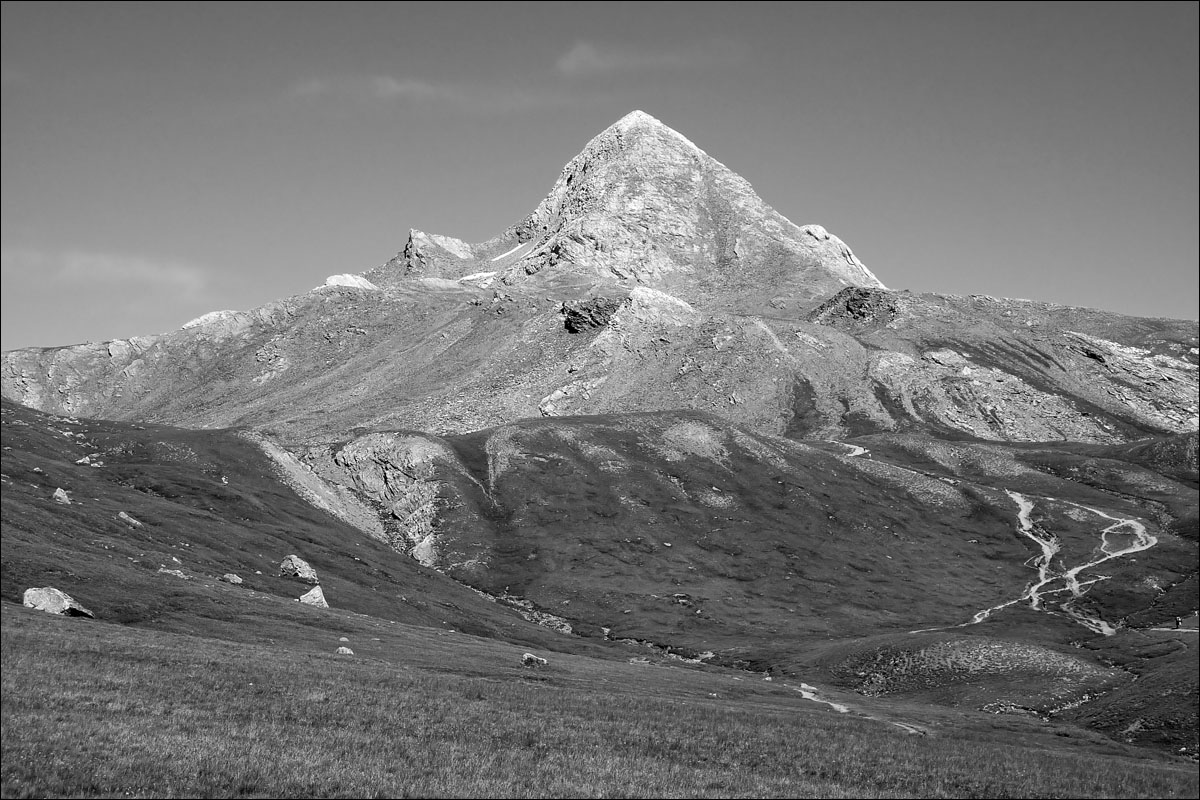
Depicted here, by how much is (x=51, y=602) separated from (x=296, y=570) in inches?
2175

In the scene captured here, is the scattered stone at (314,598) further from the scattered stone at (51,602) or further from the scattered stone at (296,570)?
the scattered stone at (51,602)

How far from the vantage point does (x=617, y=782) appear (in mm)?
30406

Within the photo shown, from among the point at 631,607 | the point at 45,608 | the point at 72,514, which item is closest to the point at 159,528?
the point at 72,514

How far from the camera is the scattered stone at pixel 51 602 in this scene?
63053 millimetres

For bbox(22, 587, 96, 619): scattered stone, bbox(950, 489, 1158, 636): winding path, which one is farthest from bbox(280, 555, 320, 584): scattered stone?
bbox(950, 489, 1158, 636): winding path

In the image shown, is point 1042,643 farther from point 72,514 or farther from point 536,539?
point 72,514

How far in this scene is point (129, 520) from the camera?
114 meters

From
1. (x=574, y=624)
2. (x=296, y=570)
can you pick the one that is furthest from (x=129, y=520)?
(x=574, y=624)

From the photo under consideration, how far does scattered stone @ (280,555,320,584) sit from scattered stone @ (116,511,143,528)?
59.0ft

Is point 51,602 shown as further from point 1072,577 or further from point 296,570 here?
point 1072,577

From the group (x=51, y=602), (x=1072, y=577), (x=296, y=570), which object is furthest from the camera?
(x=1072, y=577)

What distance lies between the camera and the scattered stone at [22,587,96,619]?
63.1m

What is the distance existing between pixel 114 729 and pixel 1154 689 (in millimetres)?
84832

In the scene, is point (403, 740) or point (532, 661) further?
point (532, 661)
